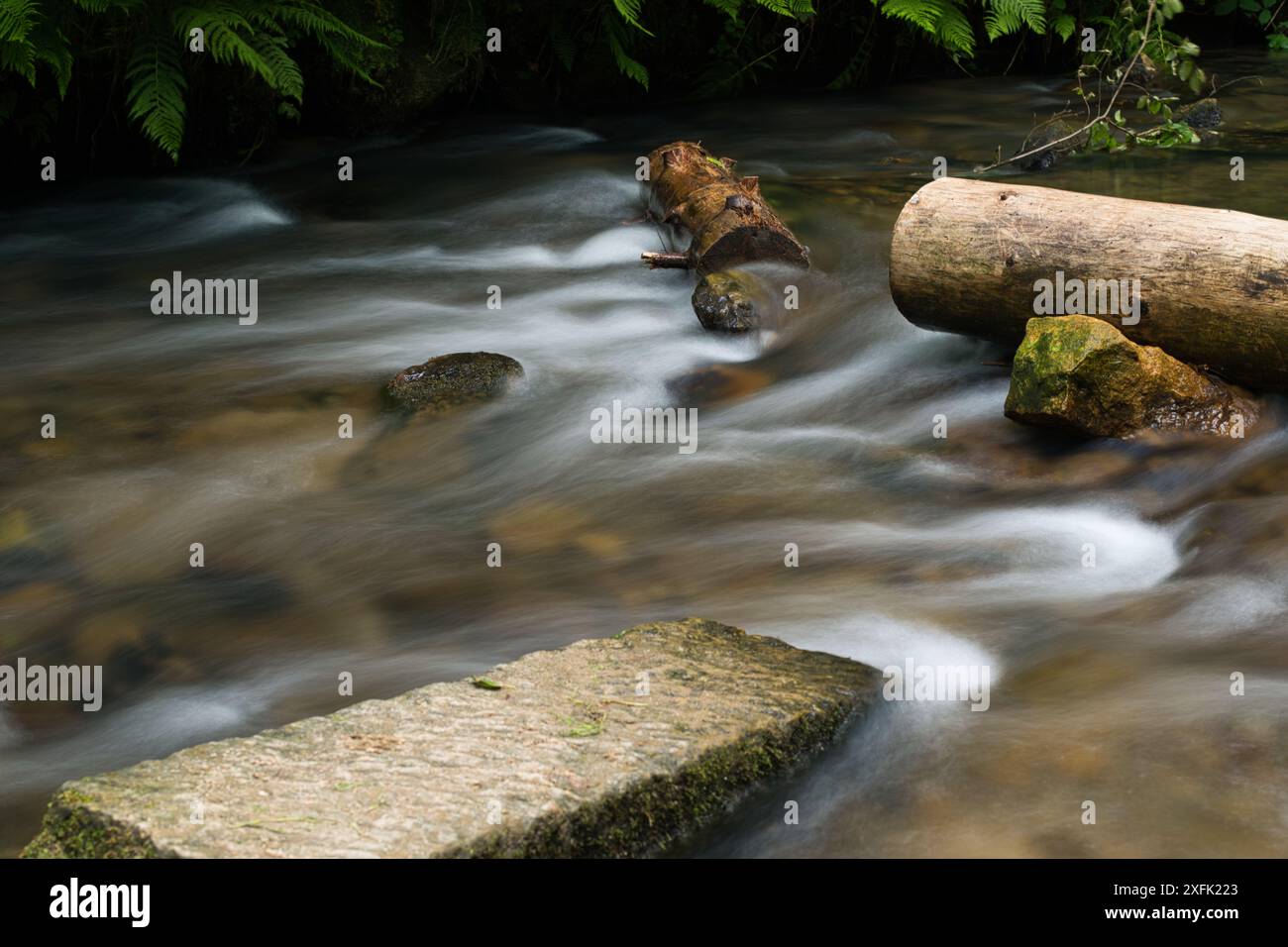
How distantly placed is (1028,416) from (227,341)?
391 centimetres

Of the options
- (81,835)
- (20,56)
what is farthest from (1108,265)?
(20,56)

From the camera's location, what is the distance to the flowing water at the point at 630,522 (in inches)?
129

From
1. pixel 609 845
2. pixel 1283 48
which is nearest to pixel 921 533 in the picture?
pixel 609 845

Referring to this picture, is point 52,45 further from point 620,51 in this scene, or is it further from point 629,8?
point 620,51

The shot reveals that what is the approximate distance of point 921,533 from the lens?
4656 millimetres

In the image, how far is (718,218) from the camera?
270 inches

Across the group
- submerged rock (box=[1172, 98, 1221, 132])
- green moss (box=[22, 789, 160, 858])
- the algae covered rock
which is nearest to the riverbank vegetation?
submerged rock (box=[1172, 98, 1221, 132])

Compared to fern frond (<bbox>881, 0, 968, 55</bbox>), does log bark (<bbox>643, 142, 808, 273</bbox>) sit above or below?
below

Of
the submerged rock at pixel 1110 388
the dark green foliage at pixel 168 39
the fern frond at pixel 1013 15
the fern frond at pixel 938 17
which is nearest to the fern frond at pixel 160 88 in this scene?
the dark green foliage at pixel 168 39

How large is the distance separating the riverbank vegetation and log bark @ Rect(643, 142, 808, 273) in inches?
71.4

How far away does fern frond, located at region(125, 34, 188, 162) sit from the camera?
779 centimetres

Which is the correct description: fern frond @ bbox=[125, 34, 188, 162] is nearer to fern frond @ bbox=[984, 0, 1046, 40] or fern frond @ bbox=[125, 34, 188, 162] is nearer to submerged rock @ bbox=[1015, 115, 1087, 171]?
submerged rock @ bbox=[1015, 115, 1087, 171]

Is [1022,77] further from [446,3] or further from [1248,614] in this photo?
[1248,614]

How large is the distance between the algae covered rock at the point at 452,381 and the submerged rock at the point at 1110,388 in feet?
7.71
